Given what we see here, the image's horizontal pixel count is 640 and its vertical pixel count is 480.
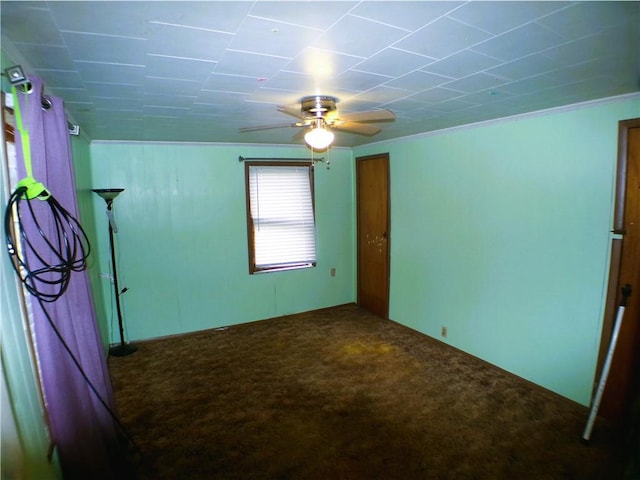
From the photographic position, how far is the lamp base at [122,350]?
3.69 metres

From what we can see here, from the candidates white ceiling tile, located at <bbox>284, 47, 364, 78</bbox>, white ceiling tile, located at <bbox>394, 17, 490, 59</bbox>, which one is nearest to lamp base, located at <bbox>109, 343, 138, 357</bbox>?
white ceiling tile, located at <bbox>284, 47, 364, 78</bbox>

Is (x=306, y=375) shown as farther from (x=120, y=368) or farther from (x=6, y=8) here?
(x=6, y=8)

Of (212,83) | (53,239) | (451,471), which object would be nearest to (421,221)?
(451,471)

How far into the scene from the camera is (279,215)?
4555 millimetres

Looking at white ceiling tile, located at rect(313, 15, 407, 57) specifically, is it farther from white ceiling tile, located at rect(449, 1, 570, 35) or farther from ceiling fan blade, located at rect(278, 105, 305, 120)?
ceiling fan blade, located at rect(278, 105, 305, 120)

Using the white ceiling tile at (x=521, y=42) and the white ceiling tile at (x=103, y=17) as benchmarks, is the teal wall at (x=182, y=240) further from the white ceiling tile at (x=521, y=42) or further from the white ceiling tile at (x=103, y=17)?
the white ceiling tile at (x=521, y=42)

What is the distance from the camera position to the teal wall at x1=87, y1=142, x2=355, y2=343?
3809 millimetres

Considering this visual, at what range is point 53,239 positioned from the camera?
163 cm

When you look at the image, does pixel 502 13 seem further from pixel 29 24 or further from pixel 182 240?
pixel 182 240

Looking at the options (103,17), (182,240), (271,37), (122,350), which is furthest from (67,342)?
(182,240)

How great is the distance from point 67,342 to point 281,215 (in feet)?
10.1

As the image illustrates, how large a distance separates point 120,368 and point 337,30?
11.9ft

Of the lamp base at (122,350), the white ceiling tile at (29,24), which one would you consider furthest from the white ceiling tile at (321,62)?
the lamp base at (122,350)

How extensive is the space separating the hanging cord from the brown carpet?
109 cm
